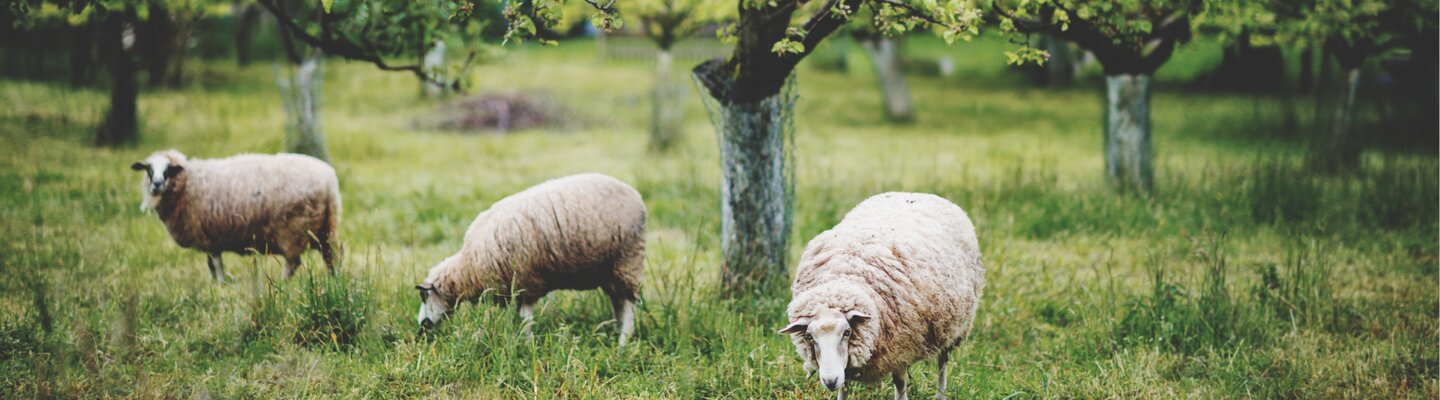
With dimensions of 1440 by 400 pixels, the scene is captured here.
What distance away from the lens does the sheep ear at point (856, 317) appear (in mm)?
3431

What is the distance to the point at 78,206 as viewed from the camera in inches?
292

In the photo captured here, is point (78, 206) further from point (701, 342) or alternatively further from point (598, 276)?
point (701, 342)

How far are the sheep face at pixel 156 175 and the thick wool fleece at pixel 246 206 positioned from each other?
4 cm

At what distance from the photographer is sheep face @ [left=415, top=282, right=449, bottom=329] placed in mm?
4676

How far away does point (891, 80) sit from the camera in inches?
634

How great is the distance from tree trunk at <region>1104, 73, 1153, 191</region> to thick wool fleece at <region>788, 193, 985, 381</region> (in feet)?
15.5

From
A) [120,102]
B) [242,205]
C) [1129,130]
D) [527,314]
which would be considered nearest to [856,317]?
[527,314]

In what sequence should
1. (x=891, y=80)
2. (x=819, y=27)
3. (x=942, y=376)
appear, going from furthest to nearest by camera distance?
(x=891, y=80)
(x=819, y=27)
(x=942, y=376)

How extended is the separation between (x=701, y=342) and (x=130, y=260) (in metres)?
3.91

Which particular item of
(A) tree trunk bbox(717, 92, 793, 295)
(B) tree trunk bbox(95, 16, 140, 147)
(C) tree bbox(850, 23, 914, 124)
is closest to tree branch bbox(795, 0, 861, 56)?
(A) tree trunk bbox(717, 92, 793, 295)

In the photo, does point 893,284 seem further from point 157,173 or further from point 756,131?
point 157,173

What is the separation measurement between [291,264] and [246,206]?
442mm

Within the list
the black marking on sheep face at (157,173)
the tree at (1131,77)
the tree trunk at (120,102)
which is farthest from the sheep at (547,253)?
the tree trunk at (120,102)

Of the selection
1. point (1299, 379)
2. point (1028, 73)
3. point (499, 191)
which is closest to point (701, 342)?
point (1299, 379)
